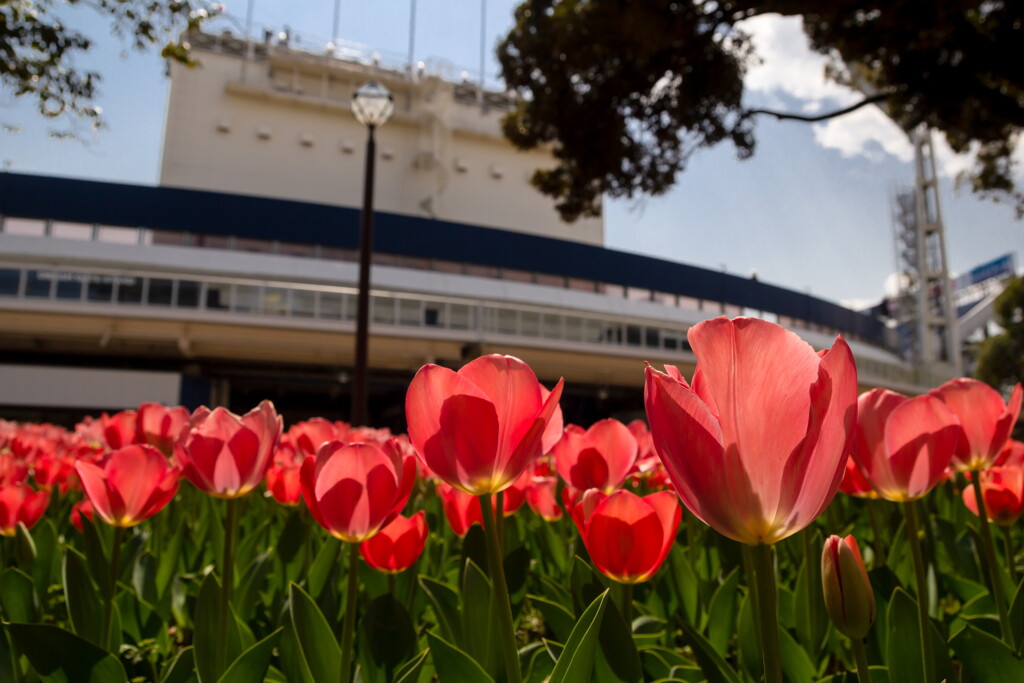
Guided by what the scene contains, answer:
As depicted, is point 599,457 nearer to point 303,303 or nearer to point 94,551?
point 94,551

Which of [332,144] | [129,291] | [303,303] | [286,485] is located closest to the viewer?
[286,485]

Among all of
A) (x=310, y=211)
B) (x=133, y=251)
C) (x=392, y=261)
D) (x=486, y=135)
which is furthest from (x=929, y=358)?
(x=133, y=251)

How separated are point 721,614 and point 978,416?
0.53 meters

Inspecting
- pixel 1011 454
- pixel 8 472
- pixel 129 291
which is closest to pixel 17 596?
pixel 8 472

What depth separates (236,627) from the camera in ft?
3.33

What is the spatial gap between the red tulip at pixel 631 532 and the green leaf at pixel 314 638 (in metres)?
0.35

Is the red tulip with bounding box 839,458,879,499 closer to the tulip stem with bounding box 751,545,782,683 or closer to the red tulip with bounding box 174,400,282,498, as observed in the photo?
the tulip stem with bounding box 751,545,782,683

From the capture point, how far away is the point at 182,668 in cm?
97

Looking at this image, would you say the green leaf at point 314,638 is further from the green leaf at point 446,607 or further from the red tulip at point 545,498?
the red tulip at point 545,498

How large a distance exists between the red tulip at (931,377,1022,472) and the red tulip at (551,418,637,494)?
52 centimetres

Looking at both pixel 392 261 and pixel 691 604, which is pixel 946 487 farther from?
pixel 392 261

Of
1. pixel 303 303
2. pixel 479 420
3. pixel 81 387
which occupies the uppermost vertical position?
pixel 303 303

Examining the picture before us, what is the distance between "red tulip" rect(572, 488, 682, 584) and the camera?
2.72 feet

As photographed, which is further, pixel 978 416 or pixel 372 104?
pixel 372 104
